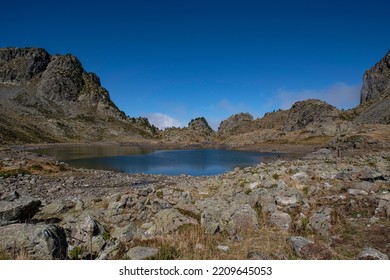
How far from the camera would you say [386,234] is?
10.8 metres

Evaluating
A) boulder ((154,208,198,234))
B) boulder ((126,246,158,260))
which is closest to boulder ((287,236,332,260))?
boulder ((154,208,198,234))

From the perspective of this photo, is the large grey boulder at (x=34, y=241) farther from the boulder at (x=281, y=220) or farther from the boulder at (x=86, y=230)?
the boulder at (x=281, y=220)

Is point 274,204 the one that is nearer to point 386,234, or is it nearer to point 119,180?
point 386,234

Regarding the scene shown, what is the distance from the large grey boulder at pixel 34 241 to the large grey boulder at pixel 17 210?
16.5 ft

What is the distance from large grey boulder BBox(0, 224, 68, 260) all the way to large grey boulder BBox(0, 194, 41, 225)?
502 cm

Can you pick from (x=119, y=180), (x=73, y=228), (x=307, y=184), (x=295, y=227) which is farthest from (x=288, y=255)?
(x=119, y=180)

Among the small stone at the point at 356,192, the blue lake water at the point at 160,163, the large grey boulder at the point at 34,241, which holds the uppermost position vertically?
the small stone at the point at 356,192

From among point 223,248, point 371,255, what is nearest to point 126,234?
point 223,248

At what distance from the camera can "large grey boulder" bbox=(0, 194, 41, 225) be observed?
13.8 meters

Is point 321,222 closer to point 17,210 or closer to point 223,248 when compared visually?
point 223,248

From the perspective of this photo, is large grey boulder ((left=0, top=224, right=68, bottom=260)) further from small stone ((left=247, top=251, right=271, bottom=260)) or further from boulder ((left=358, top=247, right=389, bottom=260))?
boulder ((left=358, top=247, right=389, bottom=260))

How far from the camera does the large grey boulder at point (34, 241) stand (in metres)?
8.60

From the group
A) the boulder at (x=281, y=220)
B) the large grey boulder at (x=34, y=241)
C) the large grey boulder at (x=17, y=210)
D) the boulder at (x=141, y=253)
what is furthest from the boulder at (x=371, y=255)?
the large grey boulder at (x=17, y=210)
